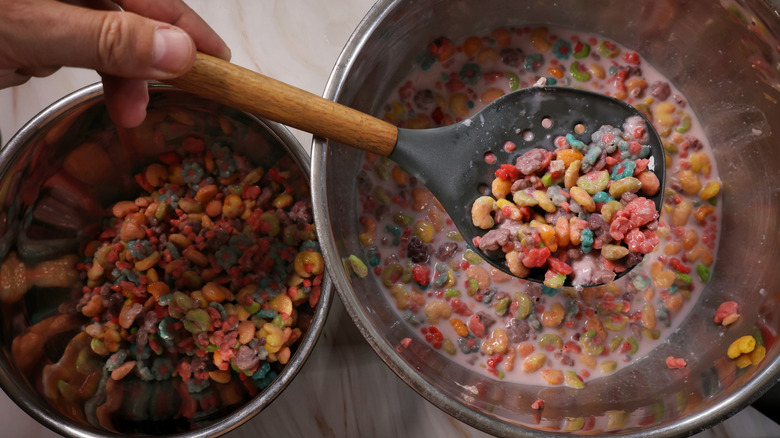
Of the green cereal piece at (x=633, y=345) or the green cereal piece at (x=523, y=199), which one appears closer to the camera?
the green cereal piece at (x=523, y=199)

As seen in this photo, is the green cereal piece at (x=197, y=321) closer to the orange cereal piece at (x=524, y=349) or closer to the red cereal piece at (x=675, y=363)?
the orange cereal piece at (x=524, y=349)

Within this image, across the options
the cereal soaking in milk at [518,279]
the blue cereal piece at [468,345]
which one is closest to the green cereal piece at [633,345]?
the cereal soaking in milk at [518,279]

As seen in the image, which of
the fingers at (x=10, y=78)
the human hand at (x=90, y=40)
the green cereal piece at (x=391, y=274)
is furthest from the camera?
the green cereal piece at (x=391, y=274)

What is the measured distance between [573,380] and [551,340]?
0.22 ft

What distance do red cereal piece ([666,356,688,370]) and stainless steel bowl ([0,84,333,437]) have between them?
523mm

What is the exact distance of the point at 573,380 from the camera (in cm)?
85

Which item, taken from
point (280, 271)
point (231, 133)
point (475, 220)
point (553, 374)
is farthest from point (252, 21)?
point (553, 374)

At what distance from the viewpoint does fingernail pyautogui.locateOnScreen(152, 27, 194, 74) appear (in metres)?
0.54

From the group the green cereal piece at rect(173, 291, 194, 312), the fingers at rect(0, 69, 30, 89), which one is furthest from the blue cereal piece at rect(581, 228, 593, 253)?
the fingers at rect(0, 69, 30, 89)

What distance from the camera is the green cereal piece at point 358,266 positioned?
770mm

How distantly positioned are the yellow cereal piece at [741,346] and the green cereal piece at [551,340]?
0.23 metres

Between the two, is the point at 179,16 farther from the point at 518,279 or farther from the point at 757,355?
the point at 757,355

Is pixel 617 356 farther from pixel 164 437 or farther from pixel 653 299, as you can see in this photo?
pixel 164 437

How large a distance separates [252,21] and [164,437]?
2.31ft
